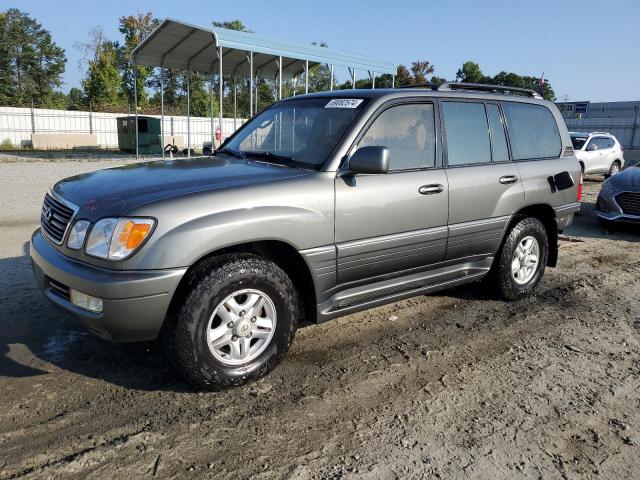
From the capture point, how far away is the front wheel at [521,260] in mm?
4688

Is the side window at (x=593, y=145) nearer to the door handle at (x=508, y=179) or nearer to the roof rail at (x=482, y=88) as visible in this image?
the roof rail at (x=482, y=88)

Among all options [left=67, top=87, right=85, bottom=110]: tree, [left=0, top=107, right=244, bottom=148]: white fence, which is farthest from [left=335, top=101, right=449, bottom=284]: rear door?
[left=67, top=87, right=85, bottom=110]: tree

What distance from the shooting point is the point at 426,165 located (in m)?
3.96

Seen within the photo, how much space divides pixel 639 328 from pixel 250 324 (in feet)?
11.1

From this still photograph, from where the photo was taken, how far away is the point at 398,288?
3891mm

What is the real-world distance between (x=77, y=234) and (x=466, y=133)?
10.1ft

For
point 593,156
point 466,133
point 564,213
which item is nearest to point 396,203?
point 466,133

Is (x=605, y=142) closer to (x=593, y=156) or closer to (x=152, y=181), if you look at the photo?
(x=593, y=156)

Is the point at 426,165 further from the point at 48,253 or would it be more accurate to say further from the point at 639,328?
the point at 48,253

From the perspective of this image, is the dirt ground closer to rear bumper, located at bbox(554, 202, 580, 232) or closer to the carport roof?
rear bumper, located at bbox(554, 202, 580, 232)

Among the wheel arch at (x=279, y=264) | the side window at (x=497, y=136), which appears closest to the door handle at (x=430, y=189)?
the side window at (x=497, y=136)

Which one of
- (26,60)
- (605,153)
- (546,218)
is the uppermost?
(26,60)

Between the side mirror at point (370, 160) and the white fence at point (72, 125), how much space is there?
23.5 metres

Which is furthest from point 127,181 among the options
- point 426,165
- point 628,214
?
point 628,214
